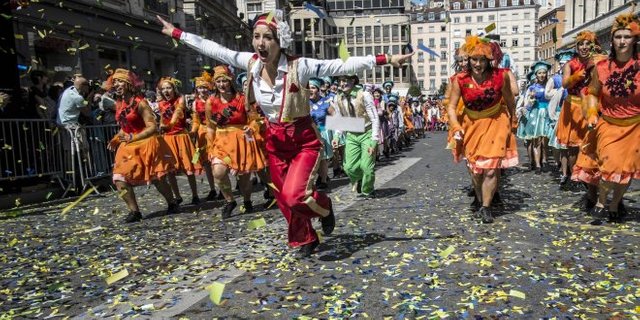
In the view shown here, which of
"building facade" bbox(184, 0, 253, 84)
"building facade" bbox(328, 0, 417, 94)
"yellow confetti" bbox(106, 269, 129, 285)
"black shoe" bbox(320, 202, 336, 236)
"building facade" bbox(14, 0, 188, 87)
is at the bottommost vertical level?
"yellow confetti" bbox(106, 269, 129, 285)

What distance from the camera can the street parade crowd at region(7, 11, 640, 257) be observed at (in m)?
4.61

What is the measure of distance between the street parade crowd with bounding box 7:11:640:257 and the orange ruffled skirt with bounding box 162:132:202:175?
0.06ft

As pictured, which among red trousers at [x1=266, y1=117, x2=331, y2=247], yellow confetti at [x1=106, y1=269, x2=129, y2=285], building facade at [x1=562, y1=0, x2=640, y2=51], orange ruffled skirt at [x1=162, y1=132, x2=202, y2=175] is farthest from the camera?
building facade at [x1=562, y1=0, x2=640, y2=51]

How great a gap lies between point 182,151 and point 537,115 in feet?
20.6

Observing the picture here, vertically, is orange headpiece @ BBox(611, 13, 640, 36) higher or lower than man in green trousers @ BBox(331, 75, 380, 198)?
higher

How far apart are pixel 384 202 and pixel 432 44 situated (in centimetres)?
11883

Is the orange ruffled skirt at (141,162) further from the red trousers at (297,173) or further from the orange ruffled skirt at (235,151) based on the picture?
the red trousers at (297,173)

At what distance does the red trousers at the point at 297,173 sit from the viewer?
450cm

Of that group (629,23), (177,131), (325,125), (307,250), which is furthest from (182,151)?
(629,23)

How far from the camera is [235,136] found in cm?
699

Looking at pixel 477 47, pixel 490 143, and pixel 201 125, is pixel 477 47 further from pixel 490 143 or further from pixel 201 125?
pixel 201 125

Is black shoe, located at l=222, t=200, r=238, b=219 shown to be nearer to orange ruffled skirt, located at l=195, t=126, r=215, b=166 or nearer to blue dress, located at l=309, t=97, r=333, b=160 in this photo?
orange ruffled skirt, located at l=195, t=126, r=215, b=166

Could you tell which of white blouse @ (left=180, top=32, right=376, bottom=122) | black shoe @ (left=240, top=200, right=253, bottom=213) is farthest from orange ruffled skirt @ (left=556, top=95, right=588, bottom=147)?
black shoe @ (left=240, top=200, right=253, bottom=213)

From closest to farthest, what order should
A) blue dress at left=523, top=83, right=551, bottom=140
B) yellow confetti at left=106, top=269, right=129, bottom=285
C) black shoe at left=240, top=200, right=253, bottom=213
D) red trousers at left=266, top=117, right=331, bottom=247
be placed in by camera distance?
yellow confetti at left=106, top=269, right=129, bottom=285 → red trousers at left=266, top=117, right=331, bottom=247 → black shoe at left=240, top=200, right=253, bottom=213 → blue dress at left=523, top=83, right=551, bottom=140
